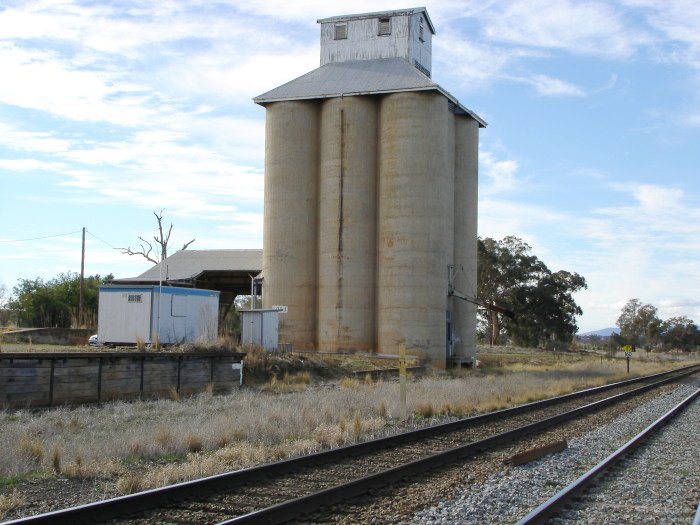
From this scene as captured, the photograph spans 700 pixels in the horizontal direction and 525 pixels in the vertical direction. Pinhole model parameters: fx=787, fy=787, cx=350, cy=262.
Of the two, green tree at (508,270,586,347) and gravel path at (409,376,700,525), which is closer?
gravel path at (409,376,700,525)

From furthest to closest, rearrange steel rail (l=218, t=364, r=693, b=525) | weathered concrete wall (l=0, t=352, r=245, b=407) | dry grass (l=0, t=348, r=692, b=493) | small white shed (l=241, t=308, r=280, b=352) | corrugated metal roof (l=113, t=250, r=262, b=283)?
corrugated metal roof (l=113, t=250, r=262, b=283), small white shed (l=241, t=308, r=280, b=352), weathered concrete wall (l=0, t=352, r=245, b=407), dry grass (l=0, t=348, r=692, b=493), steel rail (l=218, t=364, r=693, b=525)

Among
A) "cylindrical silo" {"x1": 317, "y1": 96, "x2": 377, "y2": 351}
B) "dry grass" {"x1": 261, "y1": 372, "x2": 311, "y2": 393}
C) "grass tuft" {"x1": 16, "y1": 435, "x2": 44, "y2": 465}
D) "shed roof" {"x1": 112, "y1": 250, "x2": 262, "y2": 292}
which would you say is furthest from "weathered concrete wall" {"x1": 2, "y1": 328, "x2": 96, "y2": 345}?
"grass tuft" {"x1": 16, "y1": 435, "x2": 44, "y2": 465}

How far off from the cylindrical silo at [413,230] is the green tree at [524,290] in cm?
4752

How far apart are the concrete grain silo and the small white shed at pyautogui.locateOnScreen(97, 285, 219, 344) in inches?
387

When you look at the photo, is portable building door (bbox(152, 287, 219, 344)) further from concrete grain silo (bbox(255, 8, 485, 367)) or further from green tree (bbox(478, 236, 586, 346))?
green tree (bbox(478, 236, 586, 346))

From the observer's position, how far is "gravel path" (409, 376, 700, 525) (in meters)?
8.70

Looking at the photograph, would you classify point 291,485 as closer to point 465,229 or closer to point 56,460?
point 56,460

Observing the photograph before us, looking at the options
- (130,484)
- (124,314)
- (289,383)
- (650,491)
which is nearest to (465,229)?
(289,383)

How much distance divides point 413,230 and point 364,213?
301 centimetres

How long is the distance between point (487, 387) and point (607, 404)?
204 inches

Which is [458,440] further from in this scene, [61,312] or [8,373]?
[61,312]

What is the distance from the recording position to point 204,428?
563 inches

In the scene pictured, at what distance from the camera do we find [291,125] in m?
44.2

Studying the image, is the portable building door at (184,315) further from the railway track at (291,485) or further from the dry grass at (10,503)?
the dry grass at (10,503)
